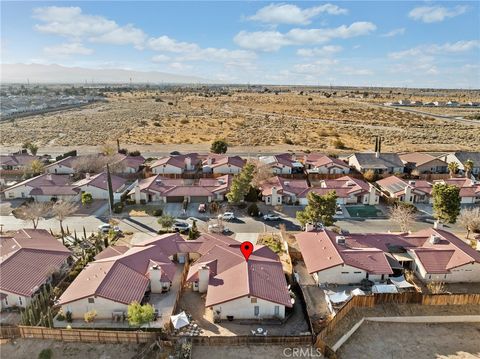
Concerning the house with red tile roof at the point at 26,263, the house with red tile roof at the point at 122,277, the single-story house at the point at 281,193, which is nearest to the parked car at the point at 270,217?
the single-story house at the point at 281,193

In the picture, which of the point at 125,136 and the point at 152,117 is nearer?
the point at 125,136

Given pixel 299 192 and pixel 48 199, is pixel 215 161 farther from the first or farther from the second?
pixel 48 199

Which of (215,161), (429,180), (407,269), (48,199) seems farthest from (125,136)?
(407,269)

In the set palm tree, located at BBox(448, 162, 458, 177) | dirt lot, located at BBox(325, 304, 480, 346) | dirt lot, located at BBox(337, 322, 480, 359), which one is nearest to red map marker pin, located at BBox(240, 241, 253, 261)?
dirt lot, located at BBox(325, 304, 480, 346)

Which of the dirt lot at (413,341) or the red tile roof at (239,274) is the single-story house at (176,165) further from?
the dirt lot at (413,341)

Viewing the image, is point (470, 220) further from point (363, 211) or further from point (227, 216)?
point (227, 216)

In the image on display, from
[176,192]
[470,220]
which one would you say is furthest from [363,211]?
[176,192]

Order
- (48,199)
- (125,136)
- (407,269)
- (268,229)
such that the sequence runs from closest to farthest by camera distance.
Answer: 1. (407,269)
2. (268,229)
3. (48,199)
4. (125,136)

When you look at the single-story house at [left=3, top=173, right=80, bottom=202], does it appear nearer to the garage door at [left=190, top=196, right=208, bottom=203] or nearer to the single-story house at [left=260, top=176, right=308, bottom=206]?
the garage door at [left=190, top=196, right=208, bottom=203]
